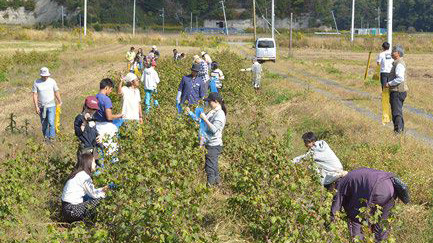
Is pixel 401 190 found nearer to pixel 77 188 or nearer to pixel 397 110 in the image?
pixel 77 188

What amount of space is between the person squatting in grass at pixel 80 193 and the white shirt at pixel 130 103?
9.71 feet

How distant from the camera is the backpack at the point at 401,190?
696cm

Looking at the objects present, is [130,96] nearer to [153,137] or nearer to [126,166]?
[153,137]

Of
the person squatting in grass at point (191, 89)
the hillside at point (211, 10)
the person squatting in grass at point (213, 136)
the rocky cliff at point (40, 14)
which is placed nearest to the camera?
the person squatting in grass at point (213, 136)

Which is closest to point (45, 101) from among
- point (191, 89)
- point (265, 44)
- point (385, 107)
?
point (191, 89)

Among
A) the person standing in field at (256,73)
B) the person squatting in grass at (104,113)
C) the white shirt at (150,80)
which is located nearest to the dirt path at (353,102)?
the person standing in field at (256,73)

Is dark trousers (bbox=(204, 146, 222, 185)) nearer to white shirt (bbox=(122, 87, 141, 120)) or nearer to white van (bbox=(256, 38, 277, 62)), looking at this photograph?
white shirt (bbox=(122, 87, 141, 120))

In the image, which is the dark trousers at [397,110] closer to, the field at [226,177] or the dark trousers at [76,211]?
the field at [226,177]

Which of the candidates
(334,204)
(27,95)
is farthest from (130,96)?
(27,95)

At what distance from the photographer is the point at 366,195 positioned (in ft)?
23.1

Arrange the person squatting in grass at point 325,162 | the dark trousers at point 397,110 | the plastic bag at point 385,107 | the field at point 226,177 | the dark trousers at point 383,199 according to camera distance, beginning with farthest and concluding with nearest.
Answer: the plastic bag at point 385,107 → the dark trousers at point 397,110 → the person squatting in grass at point 325,162 → the dark trousers at point 383,199 → the field at point 226,177

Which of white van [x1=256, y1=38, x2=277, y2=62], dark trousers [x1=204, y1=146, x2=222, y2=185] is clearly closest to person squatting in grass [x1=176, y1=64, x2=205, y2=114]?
dark trousers [x1=204, y1=146, x2=222, y2=185]

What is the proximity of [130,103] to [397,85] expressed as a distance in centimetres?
492

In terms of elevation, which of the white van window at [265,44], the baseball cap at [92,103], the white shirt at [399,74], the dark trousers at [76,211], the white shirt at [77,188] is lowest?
the dark trousers at [76,211]
